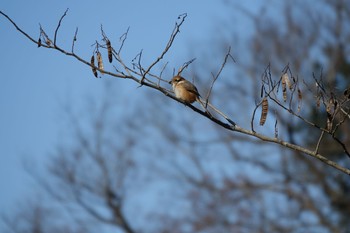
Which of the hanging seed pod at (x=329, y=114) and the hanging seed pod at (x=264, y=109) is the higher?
the hanging seed pod at (x=264, y=109)

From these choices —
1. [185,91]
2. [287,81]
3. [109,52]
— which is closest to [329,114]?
[287,81]

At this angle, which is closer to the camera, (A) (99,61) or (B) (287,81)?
(B) (287,81)

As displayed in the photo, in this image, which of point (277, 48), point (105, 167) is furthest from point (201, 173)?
point (277, 48)

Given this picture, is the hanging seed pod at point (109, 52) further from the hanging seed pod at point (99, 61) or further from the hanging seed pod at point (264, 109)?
the hanging seed pod at point (264, 109)

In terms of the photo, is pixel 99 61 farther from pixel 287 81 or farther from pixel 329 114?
→ pixel 329 114

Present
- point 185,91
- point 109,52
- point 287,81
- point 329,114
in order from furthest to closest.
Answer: point 185,91
point 109,52
point 287,81
point 329,114

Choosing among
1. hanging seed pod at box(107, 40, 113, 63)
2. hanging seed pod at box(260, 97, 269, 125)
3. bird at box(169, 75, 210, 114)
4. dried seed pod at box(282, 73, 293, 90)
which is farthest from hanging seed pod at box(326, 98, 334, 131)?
bird at box(169, 75, 210, 114)

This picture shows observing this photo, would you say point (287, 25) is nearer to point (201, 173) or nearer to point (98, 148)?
point (201, 173)

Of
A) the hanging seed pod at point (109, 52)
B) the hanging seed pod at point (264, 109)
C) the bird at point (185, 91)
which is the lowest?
the hanging seed pod at point (264, 109)

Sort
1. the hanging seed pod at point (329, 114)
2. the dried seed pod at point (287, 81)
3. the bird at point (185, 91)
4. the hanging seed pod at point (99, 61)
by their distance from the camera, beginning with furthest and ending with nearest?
the bird at point (185, 91) < the hanging seed pod at point (99, 61) < the dried seed pod at point (287, 81) < the hanging seed pod at point (329, 114)

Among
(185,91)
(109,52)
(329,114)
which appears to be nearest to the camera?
(329,114)

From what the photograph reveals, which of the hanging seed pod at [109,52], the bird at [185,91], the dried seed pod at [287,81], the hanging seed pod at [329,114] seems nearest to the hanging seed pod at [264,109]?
the dried seed pod at [287,81]

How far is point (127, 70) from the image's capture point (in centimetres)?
489

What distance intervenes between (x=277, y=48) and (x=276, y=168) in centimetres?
478
